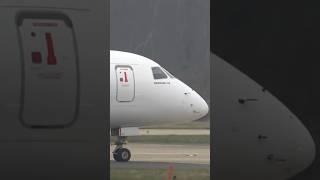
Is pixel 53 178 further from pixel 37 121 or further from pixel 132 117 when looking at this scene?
pixel 132 117

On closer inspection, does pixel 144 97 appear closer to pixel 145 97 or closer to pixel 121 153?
pixel 145 97

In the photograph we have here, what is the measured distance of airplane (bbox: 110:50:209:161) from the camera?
2377 cm

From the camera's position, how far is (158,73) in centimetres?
2495

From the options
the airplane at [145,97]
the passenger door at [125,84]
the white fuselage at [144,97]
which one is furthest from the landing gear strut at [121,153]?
the passenger door at [125,84]

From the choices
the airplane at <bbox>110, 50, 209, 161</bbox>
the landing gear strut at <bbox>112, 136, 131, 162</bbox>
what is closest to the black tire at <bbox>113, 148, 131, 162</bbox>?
the landing gear strut at <bbox>112, 136, 131, 162</bbox>

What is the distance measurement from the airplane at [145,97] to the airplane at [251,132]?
15020mm

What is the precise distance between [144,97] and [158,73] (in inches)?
36.7

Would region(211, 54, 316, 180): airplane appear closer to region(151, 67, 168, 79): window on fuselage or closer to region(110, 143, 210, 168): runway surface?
region(110, 143, 210, 168): runway surface

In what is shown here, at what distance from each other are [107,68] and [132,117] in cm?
1692

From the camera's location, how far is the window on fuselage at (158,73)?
2481 centimetres

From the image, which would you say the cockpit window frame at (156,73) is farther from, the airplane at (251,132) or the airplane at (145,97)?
the airplane at (251,132)

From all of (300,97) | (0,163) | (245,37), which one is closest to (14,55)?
(0,163)

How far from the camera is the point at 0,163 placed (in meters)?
7.77

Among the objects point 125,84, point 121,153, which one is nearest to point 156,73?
point 125,84
